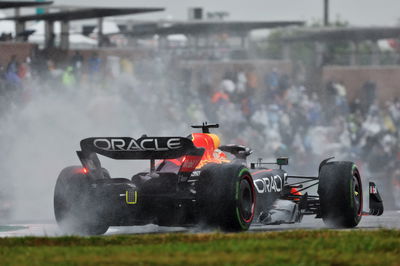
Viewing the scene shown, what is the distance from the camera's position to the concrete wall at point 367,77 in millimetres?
33656

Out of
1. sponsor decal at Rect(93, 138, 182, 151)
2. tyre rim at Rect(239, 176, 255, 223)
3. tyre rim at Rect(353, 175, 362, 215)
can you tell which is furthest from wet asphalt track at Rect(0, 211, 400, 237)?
sponsor decal at Rect(93, 138, 182, 151)

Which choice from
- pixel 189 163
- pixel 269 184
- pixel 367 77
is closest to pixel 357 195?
pixel 269 184

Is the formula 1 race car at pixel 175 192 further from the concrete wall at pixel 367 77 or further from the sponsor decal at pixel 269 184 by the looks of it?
the concrete wall at pixel 367 77

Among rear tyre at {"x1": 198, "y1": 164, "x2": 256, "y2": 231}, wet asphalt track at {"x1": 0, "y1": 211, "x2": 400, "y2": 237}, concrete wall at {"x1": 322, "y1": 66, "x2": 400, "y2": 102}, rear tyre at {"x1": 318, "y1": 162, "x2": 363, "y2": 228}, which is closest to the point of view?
rear tyre at {"x1": 198, "y1": 164, "x2": 256, "y2": 231}

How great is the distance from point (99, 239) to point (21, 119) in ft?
40.5

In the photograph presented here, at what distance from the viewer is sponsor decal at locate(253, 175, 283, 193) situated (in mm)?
12836

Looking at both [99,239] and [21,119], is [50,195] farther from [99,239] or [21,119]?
[99,239]

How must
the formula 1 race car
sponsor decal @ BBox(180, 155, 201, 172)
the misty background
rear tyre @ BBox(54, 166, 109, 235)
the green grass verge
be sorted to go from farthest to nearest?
the misty background, rear tyre @ BBox(54, 166, 109, 235), sponsor decal @ BBox(180, 155, 201, 172), the formula 1 race car, the green grass verge

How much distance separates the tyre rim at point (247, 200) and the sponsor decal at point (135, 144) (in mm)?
887

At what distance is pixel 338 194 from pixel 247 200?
1.47 metres

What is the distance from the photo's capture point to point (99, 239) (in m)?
10.3

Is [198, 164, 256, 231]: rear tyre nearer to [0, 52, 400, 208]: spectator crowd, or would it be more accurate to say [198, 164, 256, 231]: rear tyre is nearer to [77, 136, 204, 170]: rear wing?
[77, 136, 204, 170]: rear wing

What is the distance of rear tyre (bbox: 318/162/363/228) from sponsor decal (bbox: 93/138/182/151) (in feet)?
7.36

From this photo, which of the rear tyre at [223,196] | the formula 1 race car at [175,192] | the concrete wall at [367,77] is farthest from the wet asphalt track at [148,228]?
the concrete wall at [367,77]
